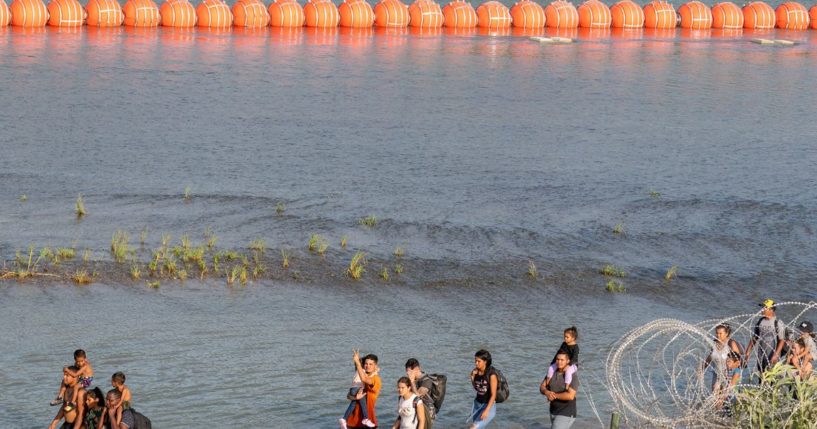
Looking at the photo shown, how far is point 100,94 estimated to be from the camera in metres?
35.7

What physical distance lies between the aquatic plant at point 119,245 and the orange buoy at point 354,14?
3513 cm

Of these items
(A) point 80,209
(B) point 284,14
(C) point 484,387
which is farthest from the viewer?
(B) point 284,14

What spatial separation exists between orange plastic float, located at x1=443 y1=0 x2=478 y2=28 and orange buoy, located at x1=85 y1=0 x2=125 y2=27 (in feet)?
49.7

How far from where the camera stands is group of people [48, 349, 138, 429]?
440 inches

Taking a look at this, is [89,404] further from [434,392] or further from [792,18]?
[792,18]

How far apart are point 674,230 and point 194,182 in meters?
9.56

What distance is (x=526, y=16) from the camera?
58.6 meters

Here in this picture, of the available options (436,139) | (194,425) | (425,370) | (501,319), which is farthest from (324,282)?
(436,139)

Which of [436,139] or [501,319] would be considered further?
[436,139]

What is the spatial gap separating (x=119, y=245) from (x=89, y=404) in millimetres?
8425

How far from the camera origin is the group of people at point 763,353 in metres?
11.7

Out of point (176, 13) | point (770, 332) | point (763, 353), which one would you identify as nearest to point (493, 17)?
point (176, 13)

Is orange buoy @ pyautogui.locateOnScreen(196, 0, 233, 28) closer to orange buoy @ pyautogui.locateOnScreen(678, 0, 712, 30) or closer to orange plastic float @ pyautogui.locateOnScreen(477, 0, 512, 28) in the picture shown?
orange plastic float @ pyautogui.locateOnScreen(477, 0, 512, 28)

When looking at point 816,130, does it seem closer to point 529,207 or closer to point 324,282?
point 529,207
